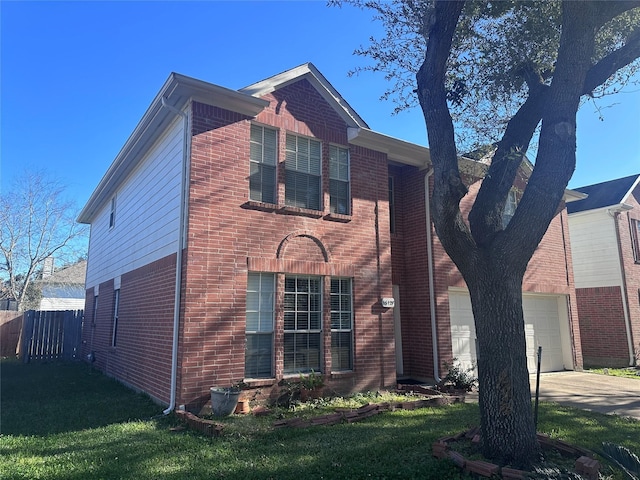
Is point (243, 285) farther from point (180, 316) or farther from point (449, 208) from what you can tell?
point (449, 208)

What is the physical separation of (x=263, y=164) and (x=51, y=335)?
13.3 meters

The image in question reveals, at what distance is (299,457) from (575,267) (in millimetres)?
17028

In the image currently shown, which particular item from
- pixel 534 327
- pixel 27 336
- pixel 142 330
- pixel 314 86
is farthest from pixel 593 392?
pixel 27 336

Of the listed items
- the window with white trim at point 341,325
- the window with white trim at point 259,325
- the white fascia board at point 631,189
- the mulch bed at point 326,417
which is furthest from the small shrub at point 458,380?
the white fascia board at point 631,189

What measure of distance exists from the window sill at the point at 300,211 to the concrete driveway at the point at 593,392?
237 inches

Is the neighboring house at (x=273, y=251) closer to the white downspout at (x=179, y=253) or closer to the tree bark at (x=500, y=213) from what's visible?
the white downspout at (x=179, y=253)

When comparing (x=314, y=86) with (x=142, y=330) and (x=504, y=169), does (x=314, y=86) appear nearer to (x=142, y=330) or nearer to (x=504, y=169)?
(x=504, y=169)

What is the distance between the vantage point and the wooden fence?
16547 millimetres

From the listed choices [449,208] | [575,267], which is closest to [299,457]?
[449,208]

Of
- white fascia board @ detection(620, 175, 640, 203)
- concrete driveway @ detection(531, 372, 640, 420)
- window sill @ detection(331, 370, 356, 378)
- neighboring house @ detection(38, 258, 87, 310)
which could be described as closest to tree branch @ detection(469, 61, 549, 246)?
window sill @ detection(331, 370, 356, 378)

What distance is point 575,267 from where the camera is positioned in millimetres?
18406

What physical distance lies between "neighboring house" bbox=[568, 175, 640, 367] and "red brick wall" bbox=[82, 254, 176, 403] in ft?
53.6

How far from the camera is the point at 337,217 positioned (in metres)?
9.78

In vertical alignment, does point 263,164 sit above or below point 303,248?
above
